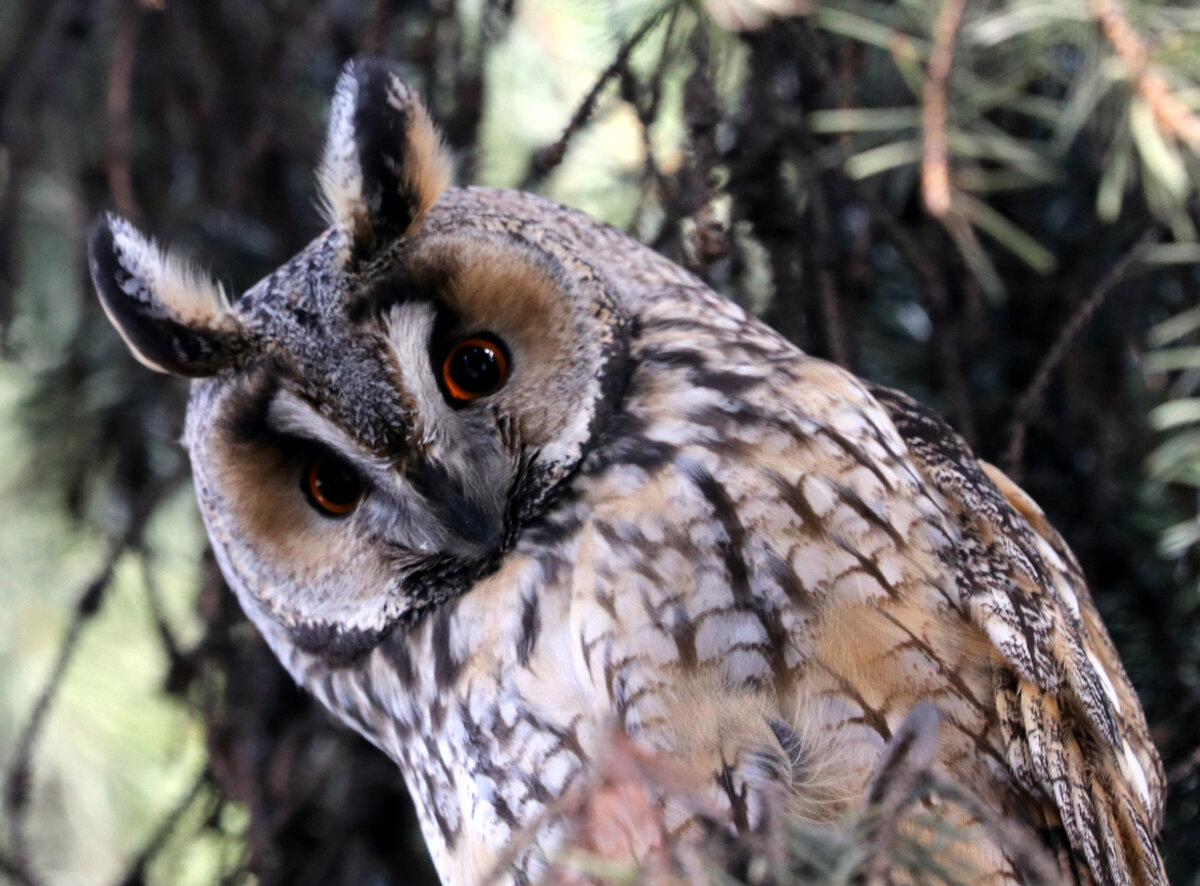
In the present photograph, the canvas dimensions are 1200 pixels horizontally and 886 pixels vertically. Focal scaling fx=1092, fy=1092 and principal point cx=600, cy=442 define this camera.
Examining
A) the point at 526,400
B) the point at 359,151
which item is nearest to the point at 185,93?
the point at 359,151

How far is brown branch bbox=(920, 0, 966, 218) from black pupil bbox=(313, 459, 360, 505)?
0.88m

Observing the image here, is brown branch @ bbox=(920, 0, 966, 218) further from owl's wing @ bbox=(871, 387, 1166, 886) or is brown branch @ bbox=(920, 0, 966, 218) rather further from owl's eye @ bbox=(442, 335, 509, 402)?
owl's eye @ bbox=(442, 335, 509, 402)

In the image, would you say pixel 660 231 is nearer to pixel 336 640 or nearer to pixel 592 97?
pixel 592 97

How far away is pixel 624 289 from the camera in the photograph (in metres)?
1.62

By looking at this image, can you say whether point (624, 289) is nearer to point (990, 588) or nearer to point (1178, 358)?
point (990, 588)

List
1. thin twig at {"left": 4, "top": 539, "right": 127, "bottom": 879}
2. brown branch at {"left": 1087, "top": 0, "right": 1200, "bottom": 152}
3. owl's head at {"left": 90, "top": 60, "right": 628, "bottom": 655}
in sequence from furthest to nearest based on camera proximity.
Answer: brown branch at {"left": 1087, "top": 0, "right": 1200, "bottom": 152}
thin twig at {"left": 4, "top": 539, "right": 127, "bottom": 879}
owl's head at {"left": 90, "top": 60, "right": 628, "bottom": 655}

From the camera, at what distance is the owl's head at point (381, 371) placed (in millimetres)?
1376

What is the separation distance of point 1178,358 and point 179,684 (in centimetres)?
185

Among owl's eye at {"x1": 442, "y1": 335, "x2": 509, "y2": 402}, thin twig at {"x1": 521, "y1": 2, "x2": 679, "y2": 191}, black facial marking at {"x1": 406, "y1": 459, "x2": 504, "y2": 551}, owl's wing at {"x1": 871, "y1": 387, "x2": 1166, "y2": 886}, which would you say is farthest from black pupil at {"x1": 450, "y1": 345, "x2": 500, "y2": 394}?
owl's wing at {"x1": 871, "y1": 387, "x2": 1166, "y2": 886}

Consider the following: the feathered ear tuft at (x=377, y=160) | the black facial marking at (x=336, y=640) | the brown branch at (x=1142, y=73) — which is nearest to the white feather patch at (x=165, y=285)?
the feathered ear tuft at (x=377, y=160)

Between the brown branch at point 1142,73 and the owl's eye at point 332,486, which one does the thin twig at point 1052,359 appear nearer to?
the brown branch at point 1142,73

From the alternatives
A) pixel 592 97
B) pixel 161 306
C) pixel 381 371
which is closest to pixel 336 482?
pixel 381 371

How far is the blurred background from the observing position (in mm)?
1683

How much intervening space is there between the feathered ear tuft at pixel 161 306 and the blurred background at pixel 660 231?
0.32m
